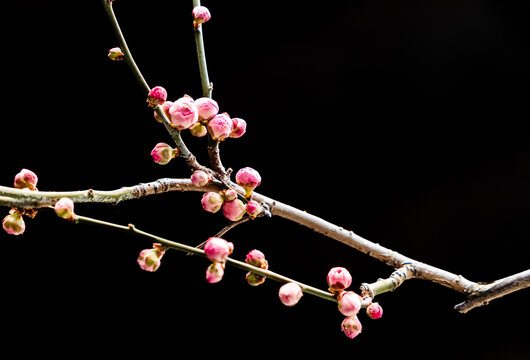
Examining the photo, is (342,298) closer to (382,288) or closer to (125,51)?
(382,288)

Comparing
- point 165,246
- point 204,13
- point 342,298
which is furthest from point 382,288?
point 204,13

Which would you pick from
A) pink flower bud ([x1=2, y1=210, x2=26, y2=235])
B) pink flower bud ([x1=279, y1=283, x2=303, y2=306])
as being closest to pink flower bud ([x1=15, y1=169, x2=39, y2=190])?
pink flower bud ([x1=2, y1=210, x2=26, y2=235])

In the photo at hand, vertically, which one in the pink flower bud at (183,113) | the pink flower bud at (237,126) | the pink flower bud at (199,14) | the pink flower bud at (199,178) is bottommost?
the pink flower bud at (199,178)

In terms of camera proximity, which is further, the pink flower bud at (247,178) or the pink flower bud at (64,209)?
the pink flower bud at (247,178)

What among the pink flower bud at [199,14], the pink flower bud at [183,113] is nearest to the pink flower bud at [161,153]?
the pink flower bud at [183,113]

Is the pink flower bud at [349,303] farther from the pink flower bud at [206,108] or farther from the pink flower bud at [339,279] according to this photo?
the pink flower bud at [206,108]

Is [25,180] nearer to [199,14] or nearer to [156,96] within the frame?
[156,96]
